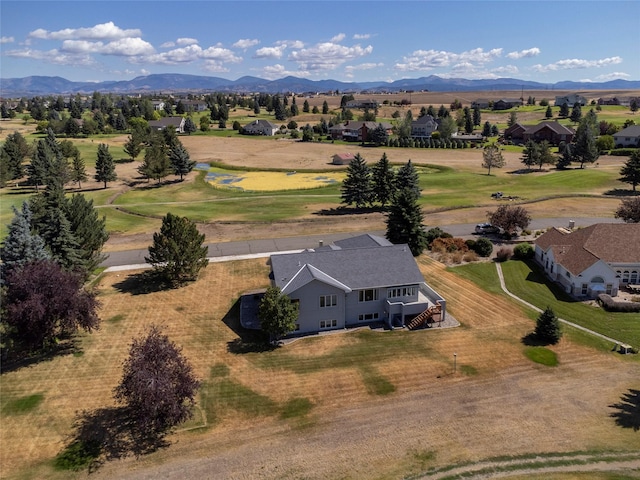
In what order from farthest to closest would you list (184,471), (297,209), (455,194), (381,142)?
(381,142) < (455,194) < (297,209) < (184,471)

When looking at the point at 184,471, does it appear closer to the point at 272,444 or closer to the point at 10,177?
the point at 272,444

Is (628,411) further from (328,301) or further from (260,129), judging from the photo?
(260,129)

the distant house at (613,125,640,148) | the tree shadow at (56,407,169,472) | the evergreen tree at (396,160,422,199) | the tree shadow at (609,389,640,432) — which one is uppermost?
the distant house at (613,125,640,148)

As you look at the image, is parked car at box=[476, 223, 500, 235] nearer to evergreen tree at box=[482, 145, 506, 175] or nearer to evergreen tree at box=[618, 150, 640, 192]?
evergreen tree at box=[618, 150, 640, 192]

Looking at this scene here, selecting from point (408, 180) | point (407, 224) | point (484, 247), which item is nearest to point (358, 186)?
point (408, 180)

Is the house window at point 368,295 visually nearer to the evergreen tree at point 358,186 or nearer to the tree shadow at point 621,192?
the evergreen tree at point 358,186

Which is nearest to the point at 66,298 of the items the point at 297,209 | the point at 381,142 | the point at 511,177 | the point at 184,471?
the point at 184,471

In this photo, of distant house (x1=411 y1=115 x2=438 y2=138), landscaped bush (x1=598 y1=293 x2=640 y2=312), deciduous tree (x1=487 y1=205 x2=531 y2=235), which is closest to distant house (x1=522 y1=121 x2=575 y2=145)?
distant house (x1=411 y1=115 x2=438 y2=138)
